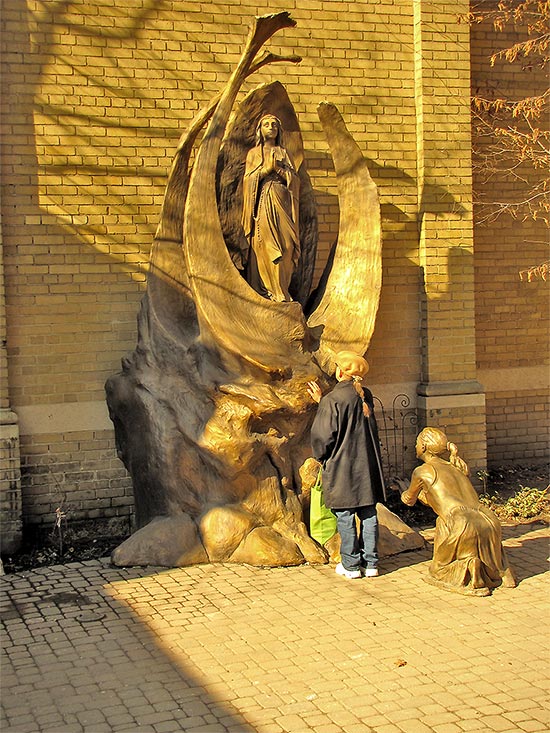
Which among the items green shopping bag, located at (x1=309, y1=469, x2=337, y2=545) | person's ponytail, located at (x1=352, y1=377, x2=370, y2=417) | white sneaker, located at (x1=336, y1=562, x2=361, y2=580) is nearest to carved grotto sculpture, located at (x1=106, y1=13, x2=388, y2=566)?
green shopping bag, located at (x1=309, y1=469, x2=337, y2=545)

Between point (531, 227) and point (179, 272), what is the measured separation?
192 inches

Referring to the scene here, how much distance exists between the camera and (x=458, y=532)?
6902 millimetres

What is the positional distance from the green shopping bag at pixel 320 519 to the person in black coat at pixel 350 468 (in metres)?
0.33

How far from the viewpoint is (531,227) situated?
11445 millimetres

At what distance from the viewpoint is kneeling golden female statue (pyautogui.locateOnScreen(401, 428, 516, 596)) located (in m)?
6.93

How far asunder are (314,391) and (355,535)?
1290mm

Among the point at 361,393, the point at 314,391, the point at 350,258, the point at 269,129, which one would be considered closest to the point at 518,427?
the point at 350,258

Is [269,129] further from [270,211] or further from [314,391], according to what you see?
[314,391]

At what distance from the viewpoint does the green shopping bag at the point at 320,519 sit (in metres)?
7.76

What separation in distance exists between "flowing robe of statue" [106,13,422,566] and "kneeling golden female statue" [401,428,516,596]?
1149 mm

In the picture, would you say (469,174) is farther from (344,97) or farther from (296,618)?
(296,618)

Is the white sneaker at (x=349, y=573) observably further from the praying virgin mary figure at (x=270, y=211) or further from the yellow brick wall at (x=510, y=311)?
the yellow brick wall at (x=510, y=311)

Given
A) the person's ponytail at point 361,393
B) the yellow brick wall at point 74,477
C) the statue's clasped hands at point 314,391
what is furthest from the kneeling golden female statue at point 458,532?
the yellow brick wall at point 74,477

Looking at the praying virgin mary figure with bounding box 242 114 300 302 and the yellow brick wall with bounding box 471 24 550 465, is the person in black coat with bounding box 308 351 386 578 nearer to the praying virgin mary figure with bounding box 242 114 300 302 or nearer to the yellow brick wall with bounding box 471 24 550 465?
the praying virgin mary figure with bounding box 242 114 300 302
